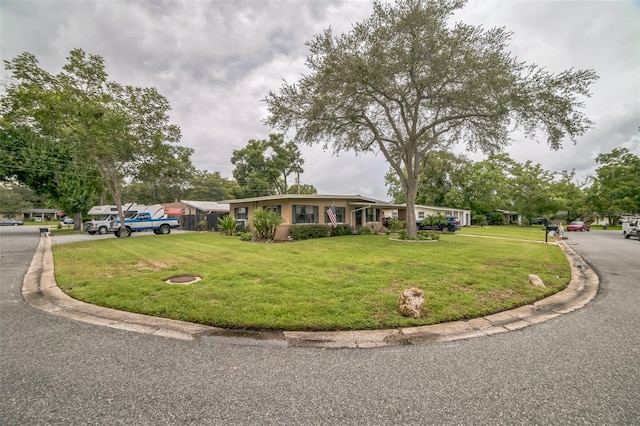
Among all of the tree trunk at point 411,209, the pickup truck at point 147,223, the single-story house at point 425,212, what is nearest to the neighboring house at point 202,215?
the pickup truck at point 147,223

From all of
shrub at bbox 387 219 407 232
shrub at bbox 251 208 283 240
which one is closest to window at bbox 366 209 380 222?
shrub at bbox 387 219 407 232

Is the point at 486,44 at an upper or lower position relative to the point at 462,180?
upper

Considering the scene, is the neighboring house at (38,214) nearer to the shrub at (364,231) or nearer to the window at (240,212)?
the window at (240,212)

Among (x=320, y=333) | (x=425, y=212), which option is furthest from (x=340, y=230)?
(x=425, y=212)

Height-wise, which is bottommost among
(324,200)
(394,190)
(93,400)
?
(93,400)

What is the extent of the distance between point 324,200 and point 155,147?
11418 millimetres

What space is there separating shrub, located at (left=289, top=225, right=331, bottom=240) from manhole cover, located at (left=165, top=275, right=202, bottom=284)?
9.35m

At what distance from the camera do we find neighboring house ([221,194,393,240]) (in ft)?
52.7

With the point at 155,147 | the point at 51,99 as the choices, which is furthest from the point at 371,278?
the point at 51,99

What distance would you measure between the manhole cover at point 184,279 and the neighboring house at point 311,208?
9298 millimetres

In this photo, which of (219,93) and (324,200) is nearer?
(219,93)

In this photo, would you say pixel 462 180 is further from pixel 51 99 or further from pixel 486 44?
pixel 51 99

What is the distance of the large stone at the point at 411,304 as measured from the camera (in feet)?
12.2

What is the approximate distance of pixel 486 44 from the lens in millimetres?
11523
